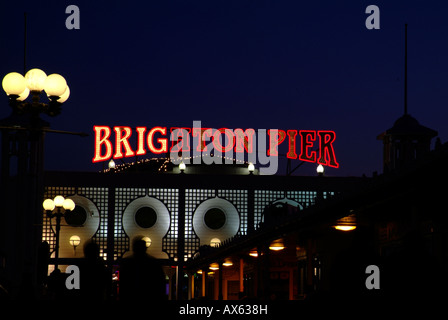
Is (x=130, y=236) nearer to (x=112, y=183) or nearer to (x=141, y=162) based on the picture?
(x=112, y=183)

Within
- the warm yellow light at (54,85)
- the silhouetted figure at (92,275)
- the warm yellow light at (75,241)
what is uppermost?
the warm yellow light at (54,85)

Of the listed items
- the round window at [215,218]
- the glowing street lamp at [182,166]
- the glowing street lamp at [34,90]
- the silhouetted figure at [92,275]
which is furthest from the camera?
the glowing street lamp at [182,166]

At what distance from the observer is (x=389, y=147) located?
32969 millimetres

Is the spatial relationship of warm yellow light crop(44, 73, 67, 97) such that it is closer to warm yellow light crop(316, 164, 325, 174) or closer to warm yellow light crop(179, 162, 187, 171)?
warm yellow light crop(179, 162, 187, 171)

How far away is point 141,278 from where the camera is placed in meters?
9.02

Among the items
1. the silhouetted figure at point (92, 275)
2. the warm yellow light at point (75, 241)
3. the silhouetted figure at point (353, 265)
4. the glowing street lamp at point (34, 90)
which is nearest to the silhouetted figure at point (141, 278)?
the silhouetted figure at point (92, 275)

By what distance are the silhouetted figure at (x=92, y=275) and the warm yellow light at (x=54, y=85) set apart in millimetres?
5465

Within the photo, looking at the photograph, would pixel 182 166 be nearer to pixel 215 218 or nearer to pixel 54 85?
pixel 215 218

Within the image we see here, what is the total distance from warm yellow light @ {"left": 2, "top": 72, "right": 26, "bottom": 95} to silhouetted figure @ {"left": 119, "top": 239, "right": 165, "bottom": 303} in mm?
6330

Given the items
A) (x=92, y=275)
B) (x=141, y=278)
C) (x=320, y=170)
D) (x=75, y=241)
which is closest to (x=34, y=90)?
(x=92, y=275)

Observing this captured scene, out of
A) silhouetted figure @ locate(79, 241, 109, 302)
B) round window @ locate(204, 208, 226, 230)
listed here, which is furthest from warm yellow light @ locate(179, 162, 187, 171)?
silhouetted figure @ locate(79, 241, 109, 302)

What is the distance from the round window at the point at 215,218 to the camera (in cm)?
5344

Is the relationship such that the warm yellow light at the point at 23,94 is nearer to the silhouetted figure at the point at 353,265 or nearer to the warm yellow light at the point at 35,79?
the warm yellow light at the point at 35,79

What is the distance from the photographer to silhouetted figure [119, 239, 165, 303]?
8.99 metres
